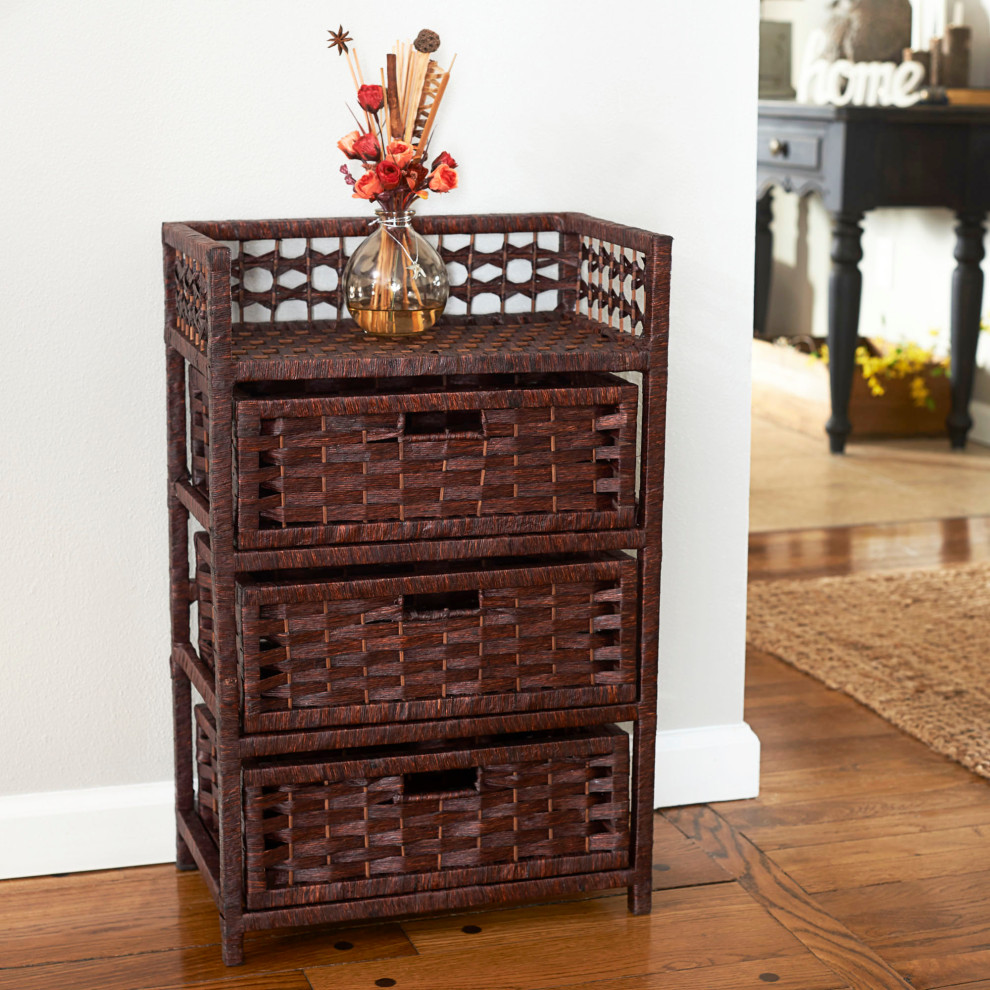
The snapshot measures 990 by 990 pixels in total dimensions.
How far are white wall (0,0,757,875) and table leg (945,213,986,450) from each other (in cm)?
224

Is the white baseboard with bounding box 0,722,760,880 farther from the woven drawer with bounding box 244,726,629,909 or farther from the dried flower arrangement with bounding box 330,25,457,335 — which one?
the dried flower arrangement with bounding box 330,25,457,335

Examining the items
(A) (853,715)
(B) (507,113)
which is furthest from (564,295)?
(A) (853,715)

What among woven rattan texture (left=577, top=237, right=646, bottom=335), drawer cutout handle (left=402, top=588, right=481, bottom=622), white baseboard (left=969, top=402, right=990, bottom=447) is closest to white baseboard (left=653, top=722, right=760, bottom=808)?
drawer cutout handle (left=402, top=588, right=481, bottom=622)

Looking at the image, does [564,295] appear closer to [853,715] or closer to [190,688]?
[190,688]

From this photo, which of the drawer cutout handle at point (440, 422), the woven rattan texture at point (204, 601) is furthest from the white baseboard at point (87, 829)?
the drawer cutout handle at point (440, 422)

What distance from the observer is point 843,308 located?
4.04 metres

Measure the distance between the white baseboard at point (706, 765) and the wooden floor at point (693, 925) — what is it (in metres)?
0.03

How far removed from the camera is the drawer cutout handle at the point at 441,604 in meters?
1.67

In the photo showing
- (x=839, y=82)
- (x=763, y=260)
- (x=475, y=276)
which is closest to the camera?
(x=475, y=276)

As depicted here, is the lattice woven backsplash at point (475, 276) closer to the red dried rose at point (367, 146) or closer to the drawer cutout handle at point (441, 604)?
the red dried rose at point (367, 146)

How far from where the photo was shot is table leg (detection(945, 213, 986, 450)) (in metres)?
4.05

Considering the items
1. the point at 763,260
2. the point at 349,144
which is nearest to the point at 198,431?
the point at 349,144

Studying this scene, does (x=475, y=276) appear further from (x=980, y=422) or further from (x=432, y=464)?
(x=980, y=422)

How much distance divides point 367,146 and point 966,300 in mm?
2841
